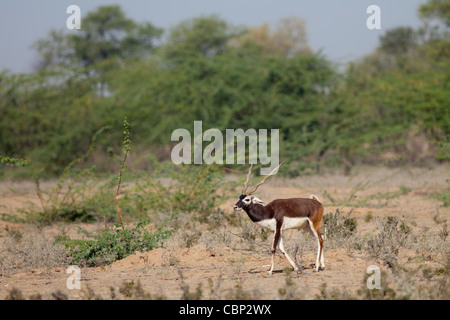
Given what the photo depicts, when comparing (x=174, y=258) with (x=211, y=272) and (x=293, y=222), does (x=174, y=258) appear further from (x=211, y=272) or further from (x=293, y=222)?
(x=293, y=222)

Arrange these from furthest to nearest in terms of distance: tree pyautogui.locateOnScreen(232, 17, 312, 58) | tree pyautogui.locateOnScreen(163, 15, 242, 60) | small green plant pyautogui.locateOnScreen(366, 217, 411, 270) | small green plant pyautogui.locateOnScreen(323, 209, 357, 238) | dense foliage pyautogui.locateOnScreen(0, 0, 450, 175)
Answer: tree pyautogui.locateOnScreen(232, 17, 312, 58) → tree pyautogui.locateOnScreen(163, 15, 242, 60) → dense foliage pyautogui.locateOnScreen(0, 0, 450, 175) → small green plant pyautogui.locateOnScreen(323, 209, 357, 238) → small green plant pyautogui.locateOnScreen(366, 217, 411, 270)

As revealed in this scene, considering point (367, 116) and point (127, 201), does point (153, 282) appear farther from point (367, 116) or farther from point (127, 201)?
point (367, 116)

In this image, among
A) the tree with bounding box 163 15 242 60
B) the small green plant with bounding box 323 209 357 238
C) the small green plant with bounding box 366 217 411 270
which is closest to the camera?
the small green plant with bounding box 366 217 411 270

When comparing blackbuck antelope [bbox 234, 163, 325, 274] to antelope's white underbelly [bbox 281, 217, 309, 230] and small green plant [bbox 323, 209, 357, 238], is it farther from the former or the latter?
small green plant [bbox 323, 209, 357, 238]

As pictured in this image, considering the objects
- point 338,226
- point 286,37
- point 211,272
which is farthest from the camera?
point 286,37

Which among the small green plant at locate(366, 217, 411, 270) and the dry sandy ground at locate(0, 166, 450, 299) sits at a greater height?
the small green plant at locate(366, 217, 411, 270)

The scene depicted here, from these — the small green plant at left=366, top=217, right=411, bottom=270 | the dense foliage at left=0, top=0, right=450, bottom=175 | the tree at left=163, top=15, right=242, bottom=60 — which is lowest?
the small green plant at left=366, top=217, right=411, bottom=270

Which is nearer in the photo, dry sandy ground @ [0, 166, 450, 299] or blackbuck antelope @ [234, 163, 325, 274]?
dry sandy ground @ [0, 166, 450, 299]

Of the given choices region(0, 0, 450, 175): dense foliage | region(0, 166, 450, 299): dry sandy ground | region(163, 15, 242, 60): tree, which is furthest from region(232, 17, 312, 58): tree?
region(0, 166, 450, 299): dry sandy ground

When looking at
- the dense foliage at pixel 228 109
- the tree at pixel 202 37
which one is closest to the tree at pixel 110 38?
the tree at pixel 202 37

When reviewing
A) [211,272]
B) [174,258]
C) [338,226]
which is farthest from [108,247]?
[338,226]

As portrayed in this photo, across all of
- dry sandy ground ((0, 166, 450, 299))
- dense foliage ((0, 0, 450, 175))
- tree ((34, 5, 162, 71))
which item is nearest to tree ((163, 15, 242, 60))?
tree ((34, 5, 162, 71))

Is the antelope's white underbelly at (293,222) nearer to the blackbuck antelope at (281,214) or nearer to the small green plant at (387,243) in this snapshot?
the blackbuck antelope at (281,214)
